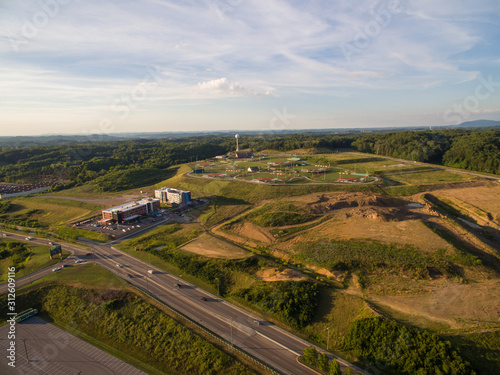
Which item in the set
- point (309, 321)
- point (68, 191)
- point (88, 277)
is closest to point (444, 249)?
point (309, 321)

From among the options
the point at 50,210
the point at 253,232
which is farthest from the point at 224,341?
the point at 50,210

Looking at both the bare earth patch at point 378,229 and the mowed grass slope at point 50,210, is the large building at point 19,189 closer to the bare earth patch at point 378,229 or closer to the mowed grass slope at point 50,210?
the mowed grass slope at point 50,210

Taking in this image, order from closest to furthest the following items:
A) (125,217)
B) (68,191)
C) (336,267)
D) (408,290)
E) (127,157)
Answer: (408,290)
(336,267)
(125,217)
(68,191)
(127,157)

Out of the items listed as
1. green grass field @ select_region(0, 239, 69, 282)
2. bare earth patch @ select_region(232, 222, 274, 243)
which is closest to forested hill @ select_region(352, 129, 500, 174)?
bare earth patch @ select_region(232, 222, 274, 243)

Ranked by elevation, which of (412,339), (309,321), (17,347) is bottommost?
(17,347)

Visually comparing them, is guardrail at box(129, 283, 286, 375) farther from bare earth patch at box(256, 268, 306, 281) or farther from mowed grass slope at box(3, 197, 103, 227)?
mowed grass slope at box(3, 197, 103, 227)

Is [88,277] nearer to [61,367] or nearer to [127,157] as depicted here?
[61,367]
